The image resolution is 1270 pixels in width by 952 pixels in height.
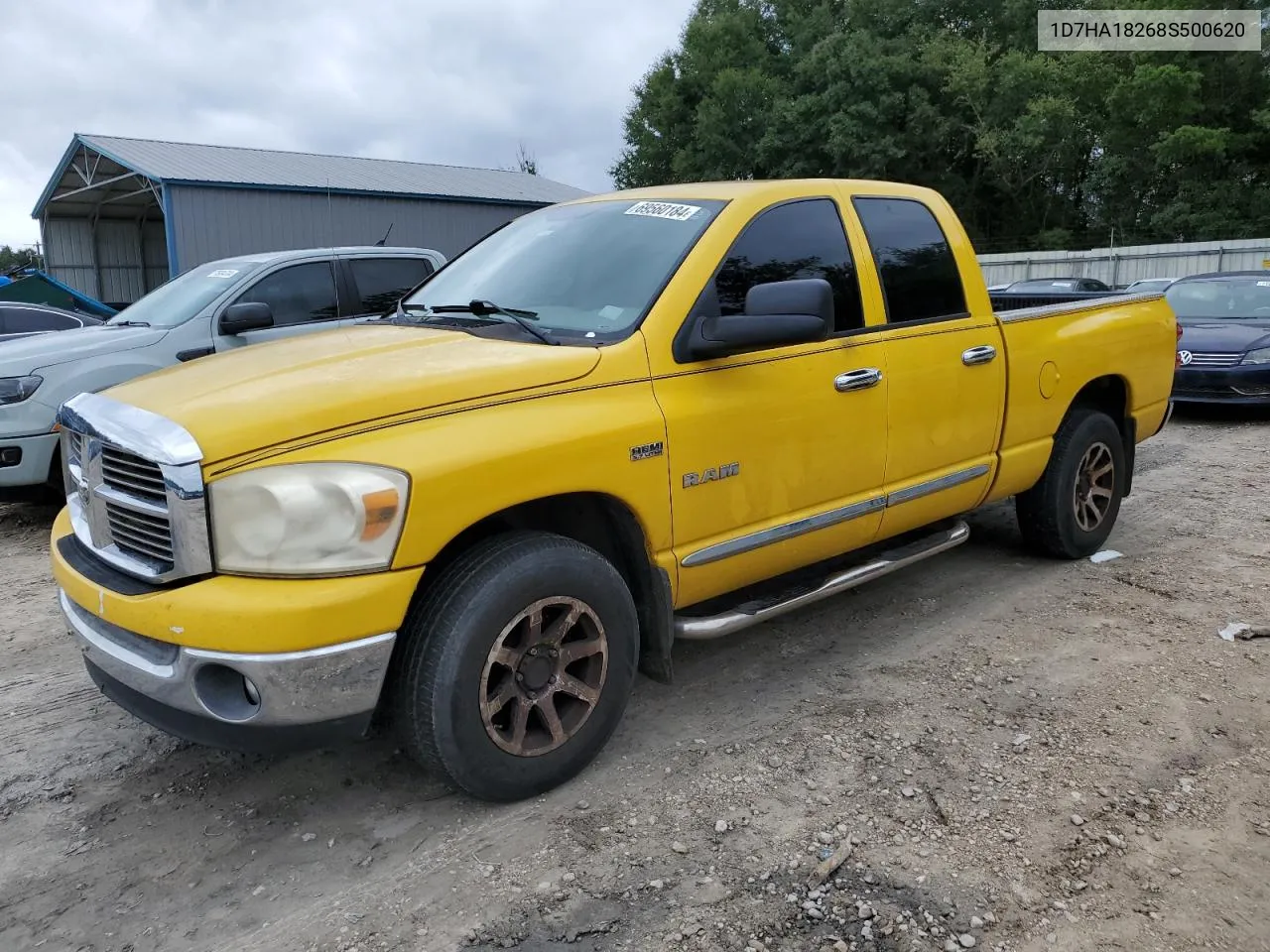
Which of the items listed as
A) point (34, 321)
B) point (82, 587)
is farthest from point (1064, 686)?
point (34, 321)

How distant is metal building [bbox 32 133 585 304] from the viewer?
64.7 ft

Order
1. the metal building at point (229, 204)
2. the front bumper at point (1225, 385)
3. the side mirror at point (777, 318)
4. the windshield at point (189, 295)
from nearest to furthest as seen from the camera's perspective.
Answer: the side mirror at point (777, 318)
the windshield at point (189, 295)
the front bumper at point (1225, 385)
the metal building at point (229, 204)

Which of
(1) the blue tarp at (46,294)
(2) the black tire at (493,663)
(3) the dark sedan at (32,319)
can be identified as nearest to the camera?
(2) the black tire at (493,663)

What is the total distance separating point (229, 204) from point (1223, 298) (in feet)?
57.4

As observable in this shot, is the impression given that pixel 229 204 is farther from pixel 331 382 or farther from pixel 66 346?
pixel 331 382

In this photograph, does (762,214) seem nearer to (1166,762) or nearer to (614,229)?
(614,229)

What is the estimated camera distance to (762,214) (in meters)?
3.79

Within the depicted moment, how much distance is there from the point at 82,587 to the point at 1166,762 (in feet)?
11.5

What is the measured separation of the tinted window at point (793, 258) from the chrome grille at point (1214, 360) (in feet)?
25.3

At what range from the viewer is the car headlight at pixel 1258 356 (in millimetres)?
9836

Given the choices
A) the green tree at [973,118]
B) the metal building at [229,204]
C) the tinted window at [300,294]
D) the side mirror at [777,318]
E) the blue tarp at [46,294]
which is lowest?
the side mirror at [777,318]

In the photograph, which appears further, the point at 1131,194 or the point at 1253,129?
the point at 1131,194

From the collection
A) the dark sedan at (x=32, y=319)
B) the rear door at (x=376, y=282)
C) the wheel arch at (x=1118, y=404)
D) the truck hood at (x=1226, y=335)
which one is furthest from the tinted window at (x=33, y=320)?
the truck hood at (x=1226, y=335)

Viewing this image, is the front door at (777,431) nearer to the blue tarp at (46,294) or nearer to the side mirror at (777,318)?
the side mirror at (777,318)
